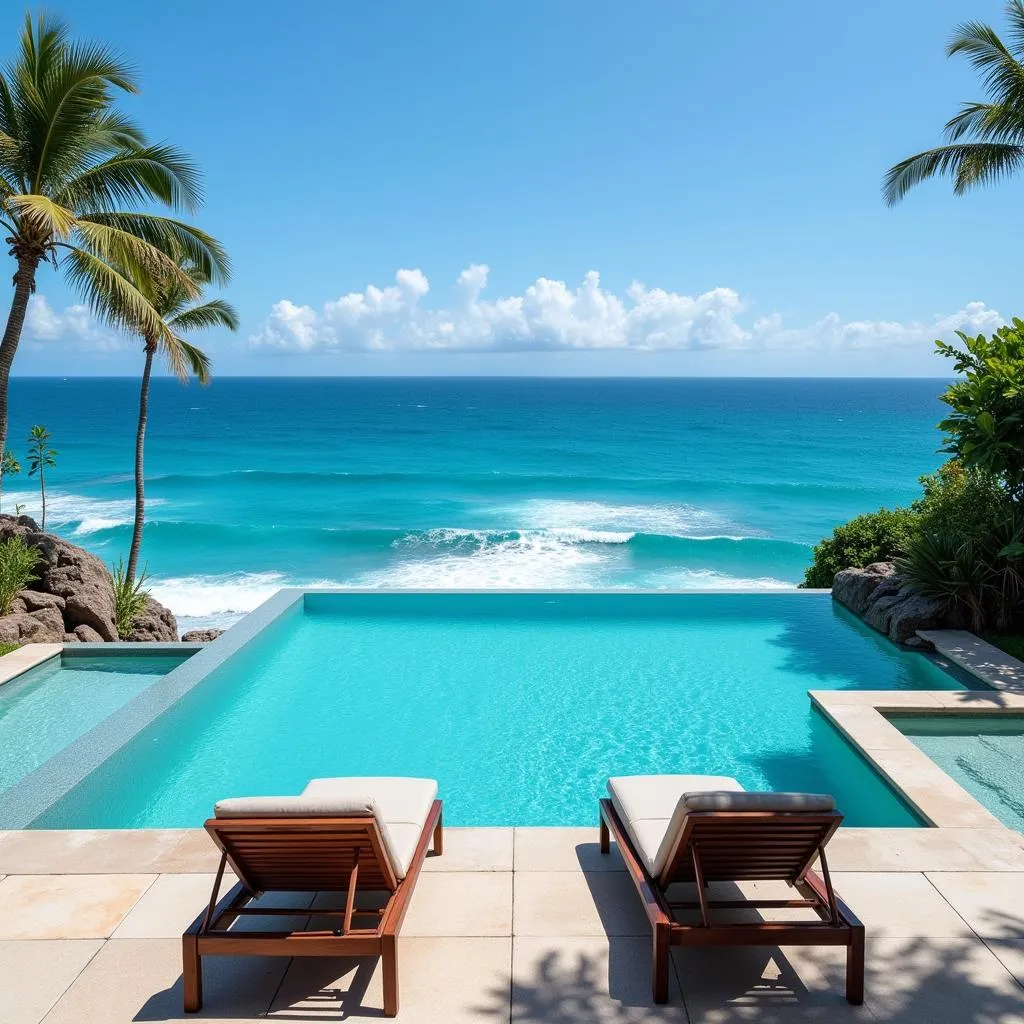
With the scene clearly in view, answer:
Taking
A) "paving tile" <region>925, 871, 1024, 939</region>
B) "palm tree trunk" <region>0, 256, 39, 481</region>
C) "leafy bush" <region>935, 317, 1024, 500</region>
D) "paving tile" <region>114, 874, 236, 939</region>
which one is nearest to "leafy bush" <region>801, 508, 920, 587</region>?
"leafy bush" <region>935, 317, 1024, 500</region>

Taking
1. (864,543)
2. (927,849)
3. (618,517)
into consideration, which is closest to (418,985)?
(927,849)

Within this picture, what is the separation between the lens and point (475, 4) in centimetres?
1304

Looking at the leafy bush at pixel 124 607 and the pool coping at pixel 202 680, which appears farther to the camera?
the leafy bush at pixel 124 607

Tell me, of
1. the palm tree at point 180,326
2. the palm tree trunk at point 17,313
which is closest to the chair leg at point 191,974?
the palm tree trunk at point 17,313

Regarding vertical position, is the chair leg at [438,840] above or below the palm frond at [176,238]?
below

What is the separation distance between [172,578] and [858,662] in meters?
17.7

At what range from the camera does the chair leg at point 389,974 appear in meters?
2.89

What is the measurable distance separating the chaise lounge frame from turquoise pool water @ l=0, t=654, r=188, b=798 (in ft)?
14.5

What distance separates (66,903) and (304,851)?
145 centimetres

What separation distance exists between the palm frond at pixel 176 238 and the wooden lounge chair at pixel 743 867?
10219 mm

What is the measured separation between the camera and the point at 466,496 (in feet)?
111

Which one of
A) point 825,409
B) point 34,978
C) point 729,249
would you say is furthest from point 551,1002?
point 825,409

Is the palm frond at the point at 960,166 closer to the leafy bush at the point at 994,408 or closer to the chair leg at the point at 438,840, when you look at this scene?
the leafy bush at the point at 994,408

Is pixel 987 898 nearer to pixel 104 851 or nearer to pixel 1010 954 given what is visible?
pixel 1010 954
